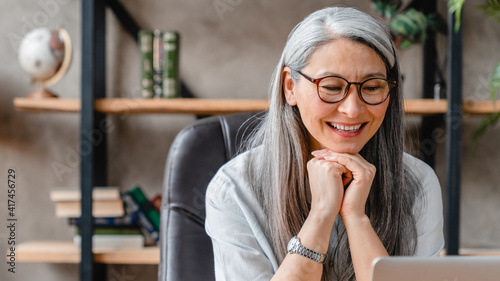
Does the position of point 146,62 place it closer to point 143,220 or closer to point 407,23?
point 143,220

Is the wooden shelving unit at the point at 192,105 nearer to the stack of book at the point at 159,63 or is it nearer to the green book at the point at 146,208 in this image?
the stack of book at the point at 159,63

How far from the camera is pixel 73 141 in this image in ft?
6.80

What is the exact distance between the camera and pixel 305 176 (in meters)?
1.13

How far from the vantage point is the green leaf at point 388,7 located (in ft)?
5.90

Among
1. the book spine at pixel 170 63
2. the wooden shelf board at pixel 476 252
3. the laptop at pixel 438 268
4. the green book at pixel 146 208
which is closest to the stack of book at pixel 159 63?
the book spine at pixel 170 63

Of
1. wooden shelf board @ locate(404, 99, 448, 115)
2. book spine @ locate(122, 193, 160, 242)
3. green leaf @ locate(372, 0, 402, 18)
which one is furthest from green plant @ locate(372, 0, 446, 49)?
book spine @ locate(122, 193, 160, 242)

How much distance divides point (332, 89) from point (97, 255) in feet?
3.67

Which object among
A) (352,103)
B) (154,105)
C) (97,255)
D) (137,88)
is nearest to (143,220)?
(97,255)

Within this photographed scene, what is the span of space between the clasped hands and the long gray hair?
6cm

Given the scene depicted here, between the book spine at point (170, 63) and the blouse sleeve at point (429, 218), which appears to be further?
the book spine at point (170, 63)

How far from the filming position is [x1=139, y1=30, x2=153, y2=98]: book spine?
1788 mm

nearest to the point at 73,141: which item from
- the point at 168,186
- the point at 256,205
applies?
the point at 168,186

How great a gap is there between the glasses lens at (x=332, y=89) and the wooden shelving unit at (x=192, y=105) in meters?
0.74

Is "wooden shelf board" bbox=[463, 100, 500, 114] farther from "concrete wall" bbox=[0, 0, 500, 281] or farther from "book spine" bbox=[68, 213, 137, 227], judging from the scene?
"book spine" bbox=[68, 213, 137, 227]
